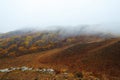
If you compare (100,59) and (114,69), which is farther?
(100,59)

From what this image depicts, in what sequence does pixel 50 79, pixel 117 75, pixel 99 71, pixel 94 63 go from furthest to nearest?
pixel 94 63
pixel 99 71
pixel 117 75
pixel 50 79

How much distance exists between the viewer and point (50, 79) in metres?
27.8

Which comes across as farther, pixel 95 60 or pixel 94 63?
pixel 95 60

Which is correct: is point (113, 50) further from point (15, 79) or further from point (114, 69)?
point (15, 79)

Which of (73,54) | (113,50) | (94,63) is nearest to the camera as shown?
(94,63)

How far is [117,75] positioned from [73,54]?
66.6 feet

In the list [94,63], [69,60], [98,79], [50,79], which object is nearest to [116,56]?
[94,63]

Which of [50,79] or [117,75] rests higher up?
[50,79]

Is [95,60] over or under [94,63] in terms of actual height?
over

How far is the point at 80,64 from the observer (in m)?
40.8

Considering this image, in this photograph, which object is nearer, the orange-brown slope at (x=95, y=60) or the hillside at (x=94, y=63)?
the hillside at (x=94, y=63)

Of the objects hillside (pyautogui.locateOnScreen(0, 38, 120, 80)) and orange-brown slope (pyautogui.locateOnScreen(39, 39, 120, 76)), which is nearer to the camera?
hillside (pyautogui.locateOnScreen(0, 38, 120, 80))

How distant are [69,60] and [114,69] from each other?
13924mm

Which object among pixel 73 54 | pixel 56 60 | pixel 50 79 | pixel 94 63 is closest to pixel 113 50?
pixel 94 63
